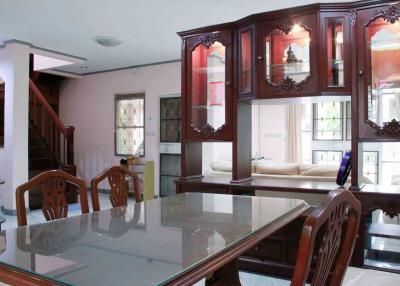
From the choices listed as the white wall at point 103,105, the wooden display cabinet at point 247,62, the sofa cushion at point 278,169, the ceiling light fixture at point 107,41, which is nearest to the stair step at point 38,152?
the white wall at point 103,105

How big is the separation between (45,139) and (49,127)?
0.82 ft

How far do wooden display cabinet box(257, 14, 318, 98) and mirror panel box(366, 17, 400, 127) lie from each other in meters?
0.37

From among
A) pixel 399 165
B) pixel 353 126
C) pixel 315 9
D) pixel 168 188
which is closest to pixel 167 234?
pixel 353 126

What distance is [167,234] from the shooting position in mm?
1179

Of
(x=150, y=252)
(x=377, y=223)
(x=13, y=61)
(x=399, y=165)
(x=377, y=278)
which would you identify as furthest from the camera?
(x=399, y=165)

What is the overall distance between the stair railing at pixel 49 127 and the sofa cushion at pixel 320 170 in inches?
157

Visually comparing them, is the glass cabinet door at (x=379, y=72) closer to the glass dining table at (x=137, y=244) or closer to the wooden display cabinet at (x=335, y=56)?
the wooden display cabinet at (x=335, y=56)

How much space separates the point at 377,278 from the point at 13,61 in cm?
502

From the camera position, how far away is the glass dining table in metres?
0.83

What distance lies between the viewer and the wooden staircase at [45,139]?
6113mm

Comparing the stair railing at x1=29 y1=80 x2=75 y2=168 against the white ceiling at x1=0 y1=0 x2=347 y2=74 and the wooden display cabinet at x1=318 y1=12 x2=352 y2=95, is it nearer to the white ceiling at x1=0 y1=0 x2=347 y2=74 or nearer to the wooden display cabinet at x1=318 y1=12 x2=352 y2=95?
the white ceiling at x1=0 y1=0 x2=347 y2=74

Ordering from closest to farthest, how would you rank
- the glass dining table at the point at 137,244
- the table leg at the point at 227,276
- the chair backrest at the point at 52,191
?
the glass dining table at the point at 137,244 < the chair backrest at the point at 52,191 < the table leg at the point at 227,276

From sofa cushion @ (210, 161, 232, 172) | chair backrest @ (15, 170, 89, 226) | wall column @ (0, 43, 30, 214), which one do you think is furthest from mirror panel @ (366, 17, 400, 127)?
wall column @ (0, 43, 30, 214)

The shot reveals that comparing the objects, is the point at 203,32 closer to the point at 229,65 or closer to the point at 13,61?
the point at 229,65
